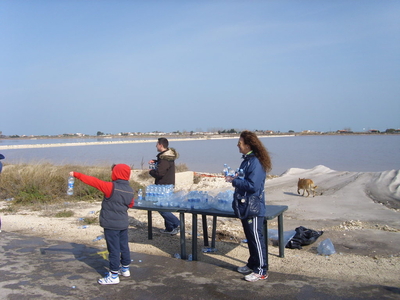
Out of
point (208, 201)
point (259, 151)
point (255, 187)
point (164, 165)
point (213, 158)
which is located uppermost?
point (259, 151)

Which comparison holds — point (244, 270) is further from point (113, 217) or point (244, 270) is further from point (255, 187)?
point (113, 217)

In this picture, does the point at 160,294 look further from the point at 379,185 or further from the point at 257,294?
the point at 379,185

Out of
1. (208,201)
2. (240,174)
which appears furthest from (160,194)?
(240,174)

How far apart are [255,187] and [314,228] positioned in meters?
3.97

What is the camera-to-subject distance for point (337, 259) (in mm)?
5812

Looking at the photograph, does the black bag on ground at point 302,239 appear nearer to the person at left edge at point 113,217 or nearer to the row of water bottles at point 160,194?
the row of water bottles at point 160,194

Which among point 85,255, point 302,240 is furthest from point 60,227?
point 302,240

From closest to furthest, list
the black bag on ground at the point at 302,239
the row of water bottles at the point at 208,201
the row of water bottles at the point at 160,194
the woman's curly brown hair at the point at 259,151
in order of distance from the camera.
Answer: the woman's curly brown hair at the point at 259,151 → the row of water bottles at the point at 208,201 → the row of water bottles at the point at 160,194 → the black bag on ground at the point at 302,239

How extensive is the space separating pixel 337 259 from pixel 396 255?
947 millimetres

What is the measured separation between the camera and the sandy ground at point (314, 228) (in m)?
5.43

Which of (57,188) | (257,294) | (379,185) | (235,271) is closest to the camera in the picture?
(257,294)

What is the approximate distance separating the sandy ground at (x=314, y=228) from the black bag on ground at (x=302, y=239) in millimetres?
96

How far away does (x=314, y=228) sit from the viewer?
8.19 m

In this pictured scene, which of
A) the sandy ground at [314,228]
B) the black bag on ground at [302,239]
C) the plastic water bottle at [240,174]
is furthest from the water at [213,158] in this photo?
the plastic water bottle at [240,174]
